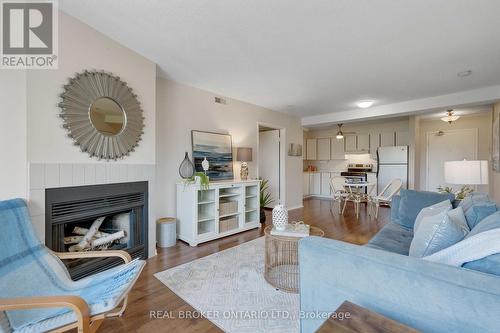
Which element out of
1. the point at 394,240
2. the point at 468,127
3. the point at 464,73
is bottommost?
the point at 394,240

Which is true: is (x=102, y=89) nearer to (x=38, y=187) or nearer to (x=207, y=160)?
(x=38, y=187)

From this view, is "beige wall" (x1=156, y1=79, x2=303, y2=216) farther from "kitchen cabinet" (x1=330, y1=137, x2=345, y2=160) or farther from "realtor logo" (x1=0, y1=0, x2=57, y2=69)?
"kitchen cabinet" (x1=330, y1=137, x2=345, y2=160)

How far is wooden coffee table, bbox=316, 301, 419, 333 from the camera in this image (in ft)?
2.26

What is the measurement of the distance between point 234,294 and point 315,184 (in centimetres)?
602

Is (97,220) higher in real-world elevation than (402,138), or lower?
lower

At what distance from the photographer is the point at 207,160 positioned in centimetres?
368

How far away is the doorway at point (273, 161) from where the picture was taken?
17.8ft

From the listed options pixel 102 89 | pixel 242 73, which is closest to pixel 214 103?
pixel 242 73

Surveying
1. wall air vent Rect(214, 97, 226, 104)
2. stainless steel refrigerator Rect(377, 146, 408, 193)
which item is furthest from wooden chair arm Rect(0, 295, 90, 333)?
stainless steel refrigerator Rect(377, 146, 408, 193)

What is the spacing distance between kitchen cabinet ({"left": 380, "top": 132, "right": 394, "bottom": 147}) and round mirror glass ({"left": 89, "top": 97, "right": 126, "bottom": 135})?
6374 millimetres

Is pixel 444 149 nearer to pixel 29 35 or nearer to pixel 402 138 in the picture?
pixel 402 138

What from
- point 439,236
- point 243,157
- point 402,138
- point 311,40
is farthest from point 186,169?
point 402,138

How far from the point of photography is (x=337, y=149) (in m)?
7.17

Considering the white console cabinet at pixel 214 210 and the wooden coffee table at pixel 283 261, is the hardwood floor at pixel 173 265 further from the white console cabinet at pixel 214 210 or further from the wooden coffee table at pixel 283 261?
the wooden coffee table at pixel 283 261
